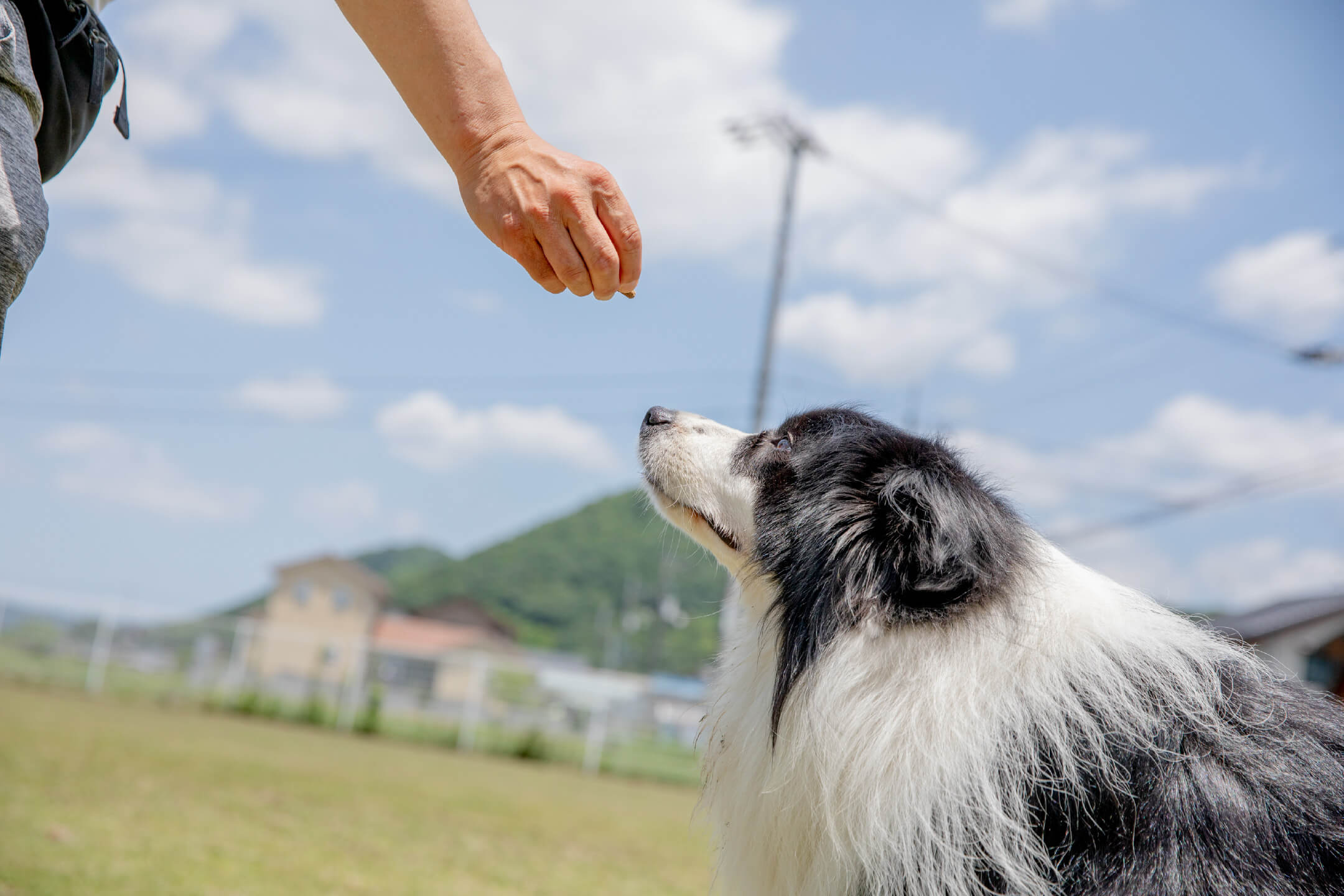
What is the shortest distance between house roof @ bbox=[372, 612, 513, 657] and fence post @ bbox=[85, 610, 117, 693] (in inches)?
1412

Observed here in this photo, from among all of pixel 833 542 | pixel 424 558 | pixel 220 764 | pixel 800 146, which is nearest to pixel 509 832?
pixel 220 764

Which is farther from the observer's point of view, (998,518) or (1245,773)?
(998,518)

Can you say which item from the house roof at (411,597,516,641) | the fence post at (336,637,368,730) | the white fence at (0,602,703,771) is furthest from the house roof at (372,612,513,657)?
the fence post at (336,637,368,730)

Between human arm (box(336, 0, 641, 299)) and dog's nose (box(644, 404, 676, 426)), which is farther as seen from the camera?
dog's nose (box(644, 404, 676, 426))

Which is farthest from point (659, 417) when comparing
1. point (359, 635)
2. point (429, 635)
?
point (429, 635)

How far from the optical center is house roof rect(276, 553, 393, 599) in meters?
55.4

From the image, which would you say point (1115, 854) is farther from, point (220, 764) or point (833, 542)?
point (220, 764)

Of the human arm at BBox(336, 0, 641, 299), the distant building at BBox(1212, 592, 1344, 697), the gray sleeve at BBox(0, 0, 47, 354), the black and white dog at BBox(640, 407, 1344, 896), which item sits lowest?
the black and white dog at BBox(640, 407, 1344, 896)

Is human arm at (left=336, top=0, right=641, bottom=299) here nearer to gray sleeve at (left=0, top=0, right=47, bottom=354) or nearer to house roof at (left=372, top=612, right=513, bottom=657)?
gray sleeve at (left=0, top=0, right=47, bottom=354)

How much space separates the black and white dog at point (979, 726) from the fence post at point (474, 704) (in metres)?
15.3

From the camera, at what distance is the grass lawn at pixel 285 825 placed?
4.49 metres

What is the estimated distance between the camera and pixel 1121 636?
78.4 inches

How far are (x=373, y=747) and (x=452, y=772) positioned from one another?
108 inches

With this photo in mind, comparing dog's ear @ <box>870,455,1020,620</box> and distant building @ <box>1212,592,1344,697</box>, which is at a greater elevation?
distant building @ <box>1212,592,1344,697</box>
